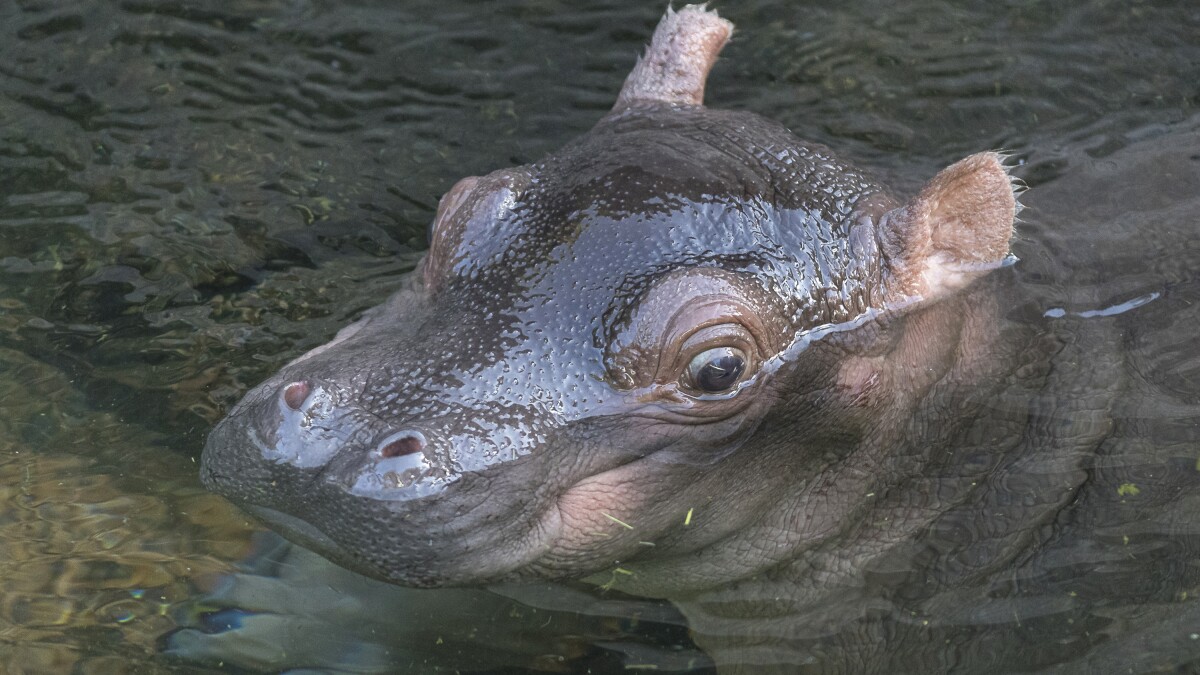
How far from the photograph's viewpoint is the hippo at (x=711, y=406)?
3475mm

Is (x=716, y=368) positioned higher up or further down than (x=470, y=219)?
further down

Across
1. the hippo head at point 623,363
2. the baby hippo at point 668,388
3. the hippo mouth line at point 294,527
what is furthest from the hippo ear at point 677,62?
the hippo mouth line at point 294,527

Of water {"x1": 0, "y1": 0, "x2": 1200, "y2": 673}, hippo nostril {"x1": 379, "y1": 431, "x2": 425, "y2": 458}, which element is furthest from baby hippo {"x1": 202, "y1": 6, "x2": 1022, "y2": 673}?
water {"x1": 0, "y1": 0, "x2": 1200, "y2": 673}

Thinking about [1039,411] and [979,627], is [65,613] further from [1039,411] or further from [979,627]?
[1039,411]

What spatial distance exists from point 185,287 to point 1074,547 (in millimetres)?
3700

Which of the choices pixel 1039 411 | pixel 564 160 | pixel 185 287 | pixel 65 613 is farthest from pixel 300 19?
pixel 1039 411

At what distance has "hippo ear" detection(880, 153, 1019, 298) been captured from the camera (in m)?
4.07

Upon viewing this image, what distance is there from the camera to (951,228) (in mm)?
4195

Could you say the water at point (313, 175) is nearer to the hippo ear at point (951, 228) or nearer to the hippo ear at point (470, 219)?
the hippo ear at point (951, 228)

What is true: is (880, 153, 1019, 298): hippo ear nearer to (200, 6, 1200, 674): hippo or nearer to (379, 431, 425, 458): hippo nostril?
(200, 6, 1200, 674): hippo

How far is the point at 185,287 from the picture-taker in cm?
544

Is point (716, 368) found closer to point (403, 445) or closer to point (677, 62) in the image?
point (403, 445)

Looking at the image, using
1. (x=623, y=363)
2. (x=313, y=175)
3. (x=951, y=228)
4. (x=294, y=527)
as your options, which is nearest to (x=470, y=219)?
(x=623, y=363)

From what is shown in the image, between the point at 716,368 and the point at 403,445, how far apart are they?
96 centimetres
